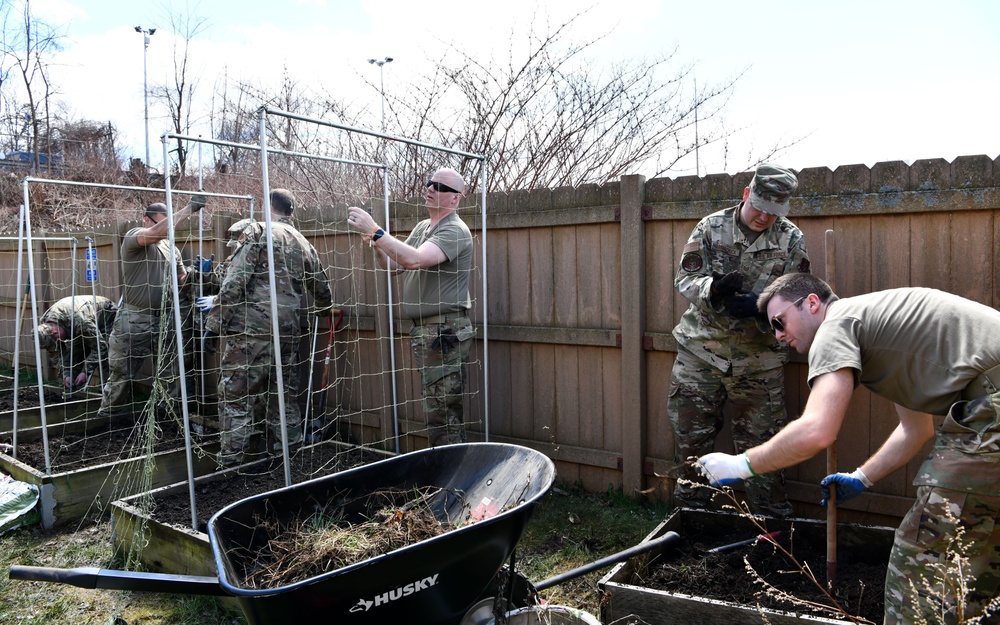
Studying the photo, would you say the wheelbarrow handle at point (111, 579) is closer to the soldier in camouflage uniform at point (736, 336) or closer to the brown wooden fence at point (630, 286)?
the soldier in camouflage uniform at point (736, 336)

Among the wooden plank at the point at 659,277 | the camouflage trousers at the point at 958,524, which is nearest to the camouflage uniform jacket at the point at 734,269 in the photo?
the wooden plank at the point at 659,277

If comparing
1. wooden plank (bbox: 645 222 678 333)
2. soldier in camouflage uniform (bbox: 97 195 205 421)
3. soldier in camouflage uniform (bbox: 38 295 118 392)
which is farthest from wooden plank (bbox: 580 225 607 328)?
soldier in camouflage uniform (bbox: 38 295 118 392)

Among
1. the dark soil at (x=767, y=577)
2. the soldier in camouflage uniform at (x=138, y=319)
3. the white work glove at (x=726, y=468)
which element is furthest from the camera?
the soldier in camouflage uniform at (x=138, y=319)

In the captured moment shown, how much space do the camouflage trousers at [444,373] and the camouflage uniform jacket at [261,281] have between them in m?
1.12

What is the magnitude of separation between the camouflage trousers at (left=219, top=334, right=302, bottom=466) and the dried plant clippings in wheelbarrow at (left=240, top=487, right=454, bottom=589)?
213cm

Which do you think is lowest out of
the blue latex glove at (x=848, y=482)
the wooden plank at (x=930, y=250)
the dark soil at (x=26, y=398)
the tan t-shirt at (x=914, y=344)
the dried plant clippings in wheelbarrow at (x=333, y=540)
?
the dark soil at (x=26, y=398)

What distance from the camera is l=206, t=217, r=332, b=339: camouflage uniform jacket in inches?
184

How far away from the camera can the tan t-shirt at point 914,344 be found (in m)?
2.08

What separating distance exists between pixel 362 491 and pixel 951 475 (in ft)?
6.26

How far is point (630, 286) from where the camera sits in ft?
12.8

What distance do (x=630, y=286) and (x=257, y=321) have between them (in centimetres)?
249

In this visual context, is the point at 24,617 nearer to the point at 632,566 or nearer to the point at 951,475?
the point at 632,566

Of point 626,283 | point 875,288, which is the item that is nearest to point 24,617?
A: point 626,283

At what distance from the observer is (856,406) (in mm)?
3355
